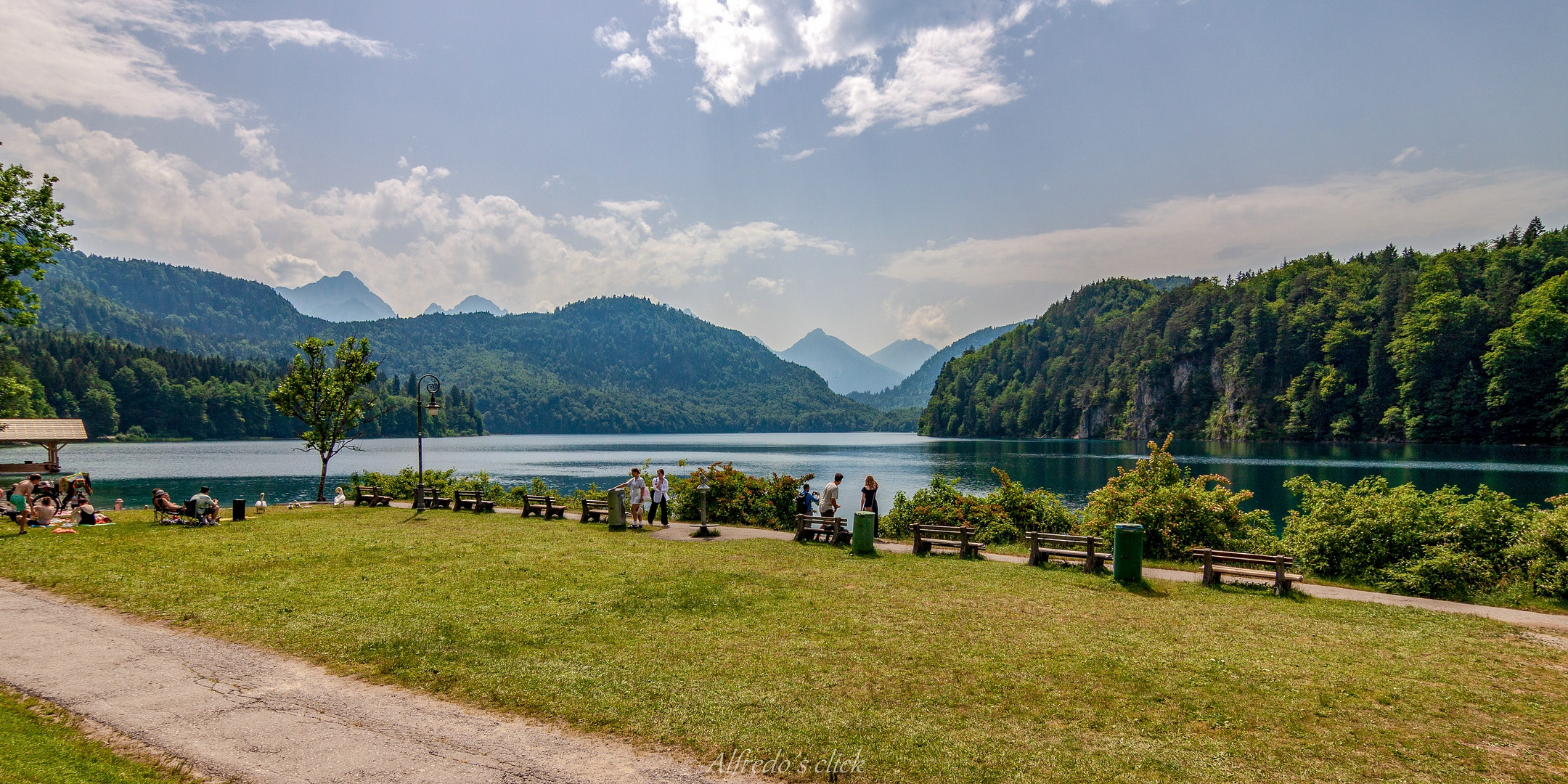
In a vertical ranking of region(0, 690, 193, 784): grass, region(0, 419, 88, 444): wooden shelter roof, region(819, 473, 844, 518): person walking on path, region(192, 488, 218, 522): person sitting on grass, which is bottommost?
region(0, 690, 193, 784): grass

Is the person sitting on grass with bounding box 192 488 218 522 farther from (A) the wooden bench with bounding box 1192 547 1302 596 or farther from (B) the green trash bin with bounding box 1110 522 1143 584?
(A) the wooden bench with bounding box 1192 547 1302 596

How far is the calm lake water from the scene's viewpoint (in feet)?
159

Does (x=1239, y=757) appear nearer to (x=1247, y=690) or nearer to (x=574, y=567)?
(x=1247, y=690)

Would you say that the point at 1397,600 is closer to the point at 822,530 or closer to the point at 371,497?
the point at 822,530

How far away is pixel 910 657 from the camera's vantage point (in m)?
9.45

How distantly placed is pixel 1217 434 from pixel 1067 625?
130 metres

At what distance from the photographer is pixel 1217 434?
122 meters

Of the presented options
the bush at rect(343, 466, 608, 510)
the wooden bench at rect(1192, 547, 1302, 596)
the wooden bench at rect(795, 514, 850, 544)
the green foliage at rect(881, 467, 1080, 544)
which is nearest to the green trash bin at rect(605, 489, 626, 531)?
the wooden bench at rect(795, 514, 850, 544)

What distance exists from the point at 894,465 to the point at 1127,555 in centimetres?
6546

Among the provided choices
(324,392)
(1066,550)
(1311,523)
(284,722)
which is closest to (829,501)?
(1066,550)

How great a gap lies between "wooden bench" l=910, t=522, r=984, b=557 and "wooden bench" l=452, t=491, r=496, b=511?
1625 centimetres

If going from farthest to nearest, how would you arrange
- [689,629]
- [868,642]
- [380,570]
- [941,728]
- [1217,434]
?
[1217,434]
[380,570]
[689,629]
[868,642]
[941,728]

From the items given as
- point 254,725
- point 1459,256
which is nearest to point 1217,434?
point 1459,256

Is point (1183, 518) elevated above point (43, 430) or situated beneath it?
situated beneath
